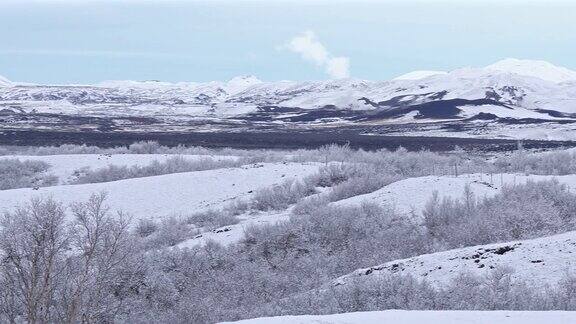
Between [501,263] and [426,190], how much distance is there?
10.5 m

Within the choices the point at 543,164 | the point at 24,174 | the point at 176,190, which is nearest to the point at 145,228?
the point at 176,190

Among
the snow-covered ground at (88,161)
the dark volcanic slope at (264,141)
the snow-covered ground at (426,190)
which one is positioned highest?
the snow-covered ground at (88,161)

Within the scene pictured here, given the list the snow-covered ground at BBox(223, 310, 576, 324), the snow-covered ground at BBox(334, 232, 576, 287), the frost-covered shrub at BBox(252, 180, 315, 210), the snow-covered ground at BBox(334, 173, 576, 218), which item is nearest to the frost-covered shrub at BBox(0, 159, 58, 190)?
the frost-covered shrub at BBox(252, 180, 315, 210)

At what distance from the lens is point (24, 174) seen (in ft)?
111

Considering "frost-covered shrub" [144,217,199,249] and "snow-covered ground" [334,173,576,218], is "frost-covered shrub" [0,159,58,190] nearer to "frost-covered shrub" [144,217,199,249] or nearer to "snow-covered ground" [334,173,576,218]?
"frost-covered shrub" [144,217,199,249]

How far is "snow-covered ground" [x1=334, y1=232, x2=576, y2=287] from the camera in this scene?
10828mm

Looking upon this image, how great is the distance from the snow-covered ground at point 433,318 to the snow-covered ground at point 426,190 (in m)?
11.9

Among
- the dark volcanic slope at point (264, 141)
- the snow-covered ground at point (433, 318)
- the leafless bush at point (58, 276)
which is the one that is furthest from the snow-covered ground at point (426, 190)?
the dark volcanic slope at point (264, 141)

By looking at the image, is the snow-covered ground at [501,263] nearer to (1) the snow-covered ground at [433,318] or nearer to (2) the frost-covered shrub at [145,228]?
(1) the snow-covered ground at [433,318]

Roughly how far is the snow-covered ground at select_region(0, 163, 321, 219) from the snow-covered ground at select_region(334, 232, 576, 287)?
13.2 metres

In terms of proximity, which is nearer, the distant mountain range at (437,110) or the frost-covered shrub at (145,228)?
the frost-covered shrub at (145,228)

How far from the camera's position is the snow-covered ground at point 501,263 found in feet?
35.5

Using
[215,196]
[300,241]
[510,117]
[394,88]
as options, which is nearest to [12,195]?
[215,196]

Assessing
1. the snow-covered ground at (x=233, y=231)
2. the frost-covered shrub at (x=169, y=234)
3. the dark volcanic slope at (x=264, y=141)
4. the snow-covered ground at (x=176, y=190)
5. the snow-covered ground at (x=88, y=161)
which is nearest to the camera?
the snow-covered ground at (x=233, y=231)
